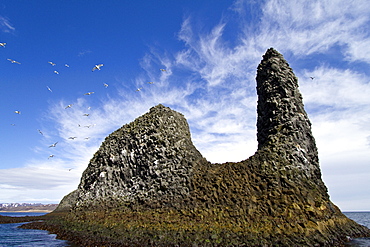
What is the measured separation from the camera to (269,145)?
3212 cm

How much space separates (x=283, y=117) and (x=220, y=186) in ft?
42.5

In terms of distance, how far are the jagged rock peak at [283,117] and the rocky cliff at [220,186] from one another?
0.46 feet

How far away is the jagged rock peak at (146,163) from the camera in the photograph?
107 ft

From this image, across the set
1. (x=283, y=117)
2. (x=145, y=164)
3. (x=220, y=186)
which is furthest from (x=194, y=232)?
(x=283, y=117)

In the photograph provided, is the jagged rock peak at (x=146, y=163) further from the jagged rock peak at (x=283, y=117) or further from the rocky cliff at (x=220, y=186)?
the jagged rock peak at (x=283, y=117)

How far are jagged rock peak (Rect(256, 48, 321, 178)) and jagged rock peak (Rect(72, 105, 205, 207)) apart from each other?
10.8 meters

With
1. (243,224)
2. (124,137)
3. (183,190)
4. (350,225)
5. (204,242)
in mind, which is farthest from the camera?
(124,137)

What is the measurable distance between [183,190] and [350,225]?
66.2 feet

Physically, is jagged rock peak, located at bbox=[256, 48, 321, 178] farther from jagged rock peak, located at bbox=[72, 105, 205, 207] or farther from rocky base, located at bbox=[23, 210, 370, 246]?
jagged rock peak, located at bbox=[72, 105, 205, 207]

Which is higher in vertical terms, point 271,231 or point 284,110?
point 284,110

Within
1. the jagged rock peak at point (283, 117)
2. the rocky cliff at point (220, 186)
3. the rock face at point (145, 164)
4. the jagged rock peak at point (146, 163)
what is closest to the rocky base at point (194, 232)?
the rocky cliff at point (220, 186)

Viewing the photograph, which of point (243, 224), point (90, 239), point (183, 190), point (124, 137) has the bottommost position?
point (90, 239)

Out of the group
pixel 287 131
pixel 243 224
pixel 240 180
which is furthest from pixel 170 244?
pixel 287 131

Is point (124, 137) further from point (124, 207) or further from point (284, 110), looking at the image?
point (284, 110)
